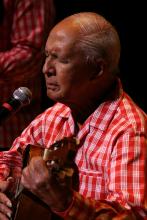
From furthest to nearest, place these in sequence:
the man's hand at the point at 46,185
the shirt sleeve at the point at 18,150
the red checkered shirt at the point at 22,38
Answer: the red checkered shirt at the point at 22,38 → the shirt sleeve at the point at 18,150 → the man's hand at the point at 46,185

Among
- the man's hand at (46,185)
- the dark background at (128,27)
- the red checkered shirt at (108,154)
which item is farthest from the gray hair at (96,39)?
the dark background at (128,27)

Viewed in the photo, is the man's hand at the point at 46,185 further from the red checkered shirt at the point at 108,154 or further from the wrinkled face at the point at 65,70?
the wrinkled face at the point at 65,70

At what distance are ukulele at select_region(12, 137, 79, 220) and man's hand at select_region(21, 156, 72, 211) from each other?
21 millimetres

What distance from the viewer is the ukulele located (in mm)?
1686

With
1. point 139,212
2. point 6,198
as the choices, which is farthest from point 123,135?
point 6,198

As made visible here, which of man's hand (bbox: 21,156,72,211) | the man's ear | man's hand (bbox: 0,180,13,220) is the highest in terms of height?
the man's ear

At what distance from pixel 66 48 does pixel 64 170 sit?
507mm

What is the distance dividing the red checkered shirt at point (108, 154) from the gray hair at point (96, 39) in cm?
15

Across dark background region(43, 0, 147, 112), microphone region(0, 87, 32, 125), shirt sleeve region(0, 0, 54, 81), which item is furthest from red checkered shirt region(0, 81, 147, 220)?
dark background region(43, 0, 147, 112)

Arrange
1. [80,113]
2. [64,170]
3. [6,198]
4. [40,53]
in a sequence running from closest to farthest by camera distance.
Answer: [64,170] < [6,198] < [80,113] < [40,53]

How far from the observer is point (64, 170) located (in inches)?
66.5

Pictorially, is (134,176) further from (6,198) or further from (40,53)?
(40,53)

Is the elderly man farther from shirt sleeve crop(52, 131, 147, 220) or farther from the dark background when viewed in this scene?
the dark background

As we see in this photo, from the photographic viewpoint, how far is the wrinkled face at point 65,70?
205cm
